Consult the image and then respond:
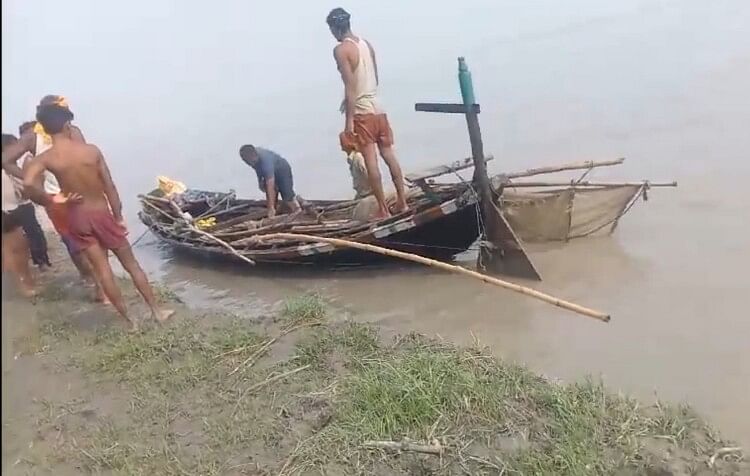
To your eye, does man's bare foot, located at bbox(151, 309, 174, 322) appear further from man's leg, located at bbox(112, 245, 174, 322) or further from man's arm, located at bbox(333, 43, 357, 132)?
man's arm, located at bbox(333, 43, 357, 132)

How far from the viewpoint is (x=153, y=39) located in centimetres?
3378

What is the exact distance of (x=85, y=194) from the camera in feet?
17.8

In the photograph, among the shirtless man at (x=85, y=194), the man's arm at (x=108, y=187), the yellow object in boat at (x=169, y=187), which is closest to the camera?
the shirtless man at (x=85, y=194)

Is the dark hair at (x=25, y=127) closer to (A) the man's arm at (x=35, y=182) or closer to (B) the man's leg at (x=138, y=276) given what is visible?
(B) the man's leg at (x=138, y=276)

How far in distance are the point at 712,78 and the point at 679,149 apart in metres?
3.35

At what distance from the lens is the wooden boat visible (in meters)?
6.53

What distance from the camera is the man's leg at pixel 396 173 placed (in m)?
6.76

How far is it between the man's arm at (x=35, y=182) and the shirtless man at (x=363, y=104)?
2.46 m

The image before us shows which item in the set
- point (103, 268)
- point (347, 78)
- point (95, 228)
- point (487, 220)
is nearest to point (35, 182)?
point (95, 228)

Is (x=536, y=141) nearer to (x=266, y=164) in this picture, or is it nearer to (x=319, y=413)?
(x=266, y=164)

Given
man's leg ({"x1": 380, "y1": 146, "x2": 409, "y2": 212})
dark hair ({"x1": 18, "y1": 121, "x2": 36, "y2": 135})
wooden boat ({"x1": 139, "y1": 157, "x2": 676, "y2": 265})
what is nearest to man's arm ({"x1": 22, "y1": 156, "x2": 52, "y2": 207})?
dark hair ({"x1": 18, "y1": 121, "x2": 36, "y2": 135})

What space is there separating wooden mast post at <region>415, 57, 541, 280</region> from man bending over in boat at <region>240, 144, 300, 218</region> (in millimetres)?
2042

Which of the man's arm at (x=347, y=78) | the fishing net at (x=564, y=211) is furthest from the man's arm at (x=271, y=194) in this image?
the fishing net at (x=564, y=211)

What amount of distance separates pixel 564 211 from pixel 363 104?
6.47 feet
